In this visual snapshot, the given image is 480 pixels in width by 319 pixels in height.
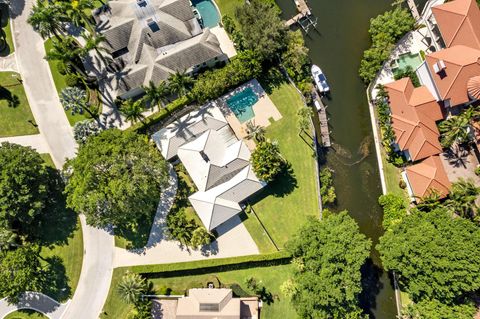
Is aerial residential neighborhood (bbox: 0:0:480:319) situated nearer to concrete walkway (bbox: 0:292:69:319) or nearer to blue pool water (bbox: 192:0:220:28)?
concrete walkway (bbox: 0:292:69:319)

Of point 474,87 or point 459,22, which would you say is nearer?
point 474,87

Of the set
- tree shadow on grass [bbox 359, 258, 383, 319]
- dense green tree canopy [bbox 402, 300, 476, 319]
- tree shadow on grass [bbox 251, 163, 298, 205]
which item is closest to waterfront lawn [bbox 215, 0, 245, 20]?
tree shadow on grass [bbox 251, 163, 298, 205]

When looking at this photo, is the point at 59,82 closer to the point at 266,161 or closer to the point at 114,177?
the point at 114,177

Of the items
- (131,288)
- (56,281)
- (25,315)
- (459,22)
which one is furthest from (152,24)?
(459,22)

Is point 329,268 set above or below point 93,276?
above

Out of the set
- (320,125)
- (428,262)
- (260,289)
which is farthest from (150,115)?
(428,262)
